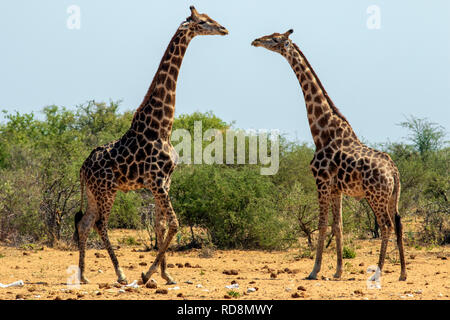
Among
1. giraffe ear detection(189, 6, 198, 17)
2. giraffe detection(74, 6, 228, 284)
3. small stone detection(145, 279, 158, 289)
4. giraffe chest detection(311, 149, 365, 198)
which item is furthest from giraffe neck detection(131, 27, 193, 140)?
giraffe chest detection(311, 149, 365, 198)

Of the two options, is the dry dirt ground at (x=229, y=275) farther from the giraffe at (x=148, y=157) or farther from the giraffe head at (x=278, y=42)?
the giraffe head at (x=278, y=42)

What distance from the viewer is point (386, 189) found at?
8898 mm

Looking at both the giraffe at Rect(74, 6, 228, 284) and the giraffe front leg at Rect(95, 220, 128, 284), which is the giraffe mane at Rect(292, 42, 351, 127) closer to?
the giraffe at Rect(74, 6, 228, 284)

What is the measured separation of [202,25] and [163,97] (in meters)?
1.24

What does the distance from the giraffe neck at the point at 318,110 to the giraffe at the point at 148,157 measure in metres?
1.46

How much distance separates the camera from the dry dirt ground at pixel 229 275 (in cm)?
766

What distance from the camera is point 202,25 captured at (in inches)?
356

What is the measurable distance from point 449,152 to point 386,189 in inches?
619

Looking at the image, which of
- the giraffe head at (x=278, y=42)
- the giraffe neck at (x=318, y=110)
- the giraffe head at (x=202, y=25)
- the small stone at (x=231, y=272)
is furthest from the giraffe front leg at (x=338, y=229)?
the giraffe head at (x=202, y=25)

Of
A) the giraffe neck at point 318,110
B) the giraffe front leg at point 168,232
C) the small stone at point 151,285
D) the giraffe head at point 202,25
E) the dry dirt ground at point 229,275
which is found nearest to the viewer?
the dry dirt ground at point 229,275

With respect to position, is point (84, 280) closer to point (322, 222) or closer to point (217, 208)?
point (322, 222)

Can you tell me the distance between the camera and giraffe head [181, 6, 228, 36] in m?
9.05

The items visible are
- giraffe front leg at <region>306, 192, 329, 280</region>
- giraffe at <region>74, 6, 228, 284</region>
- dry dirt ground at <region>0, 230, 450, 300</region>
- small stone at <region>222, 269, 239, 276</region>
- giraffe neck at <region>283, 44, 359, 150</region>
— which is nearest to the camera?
dry dirt ground at <region>0, 230, 450, 300</region>

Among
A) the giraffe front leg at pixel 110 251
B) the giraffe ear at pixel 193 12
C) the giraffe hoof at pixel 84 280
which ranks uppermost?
the giraffe ear at pixel 193 12
